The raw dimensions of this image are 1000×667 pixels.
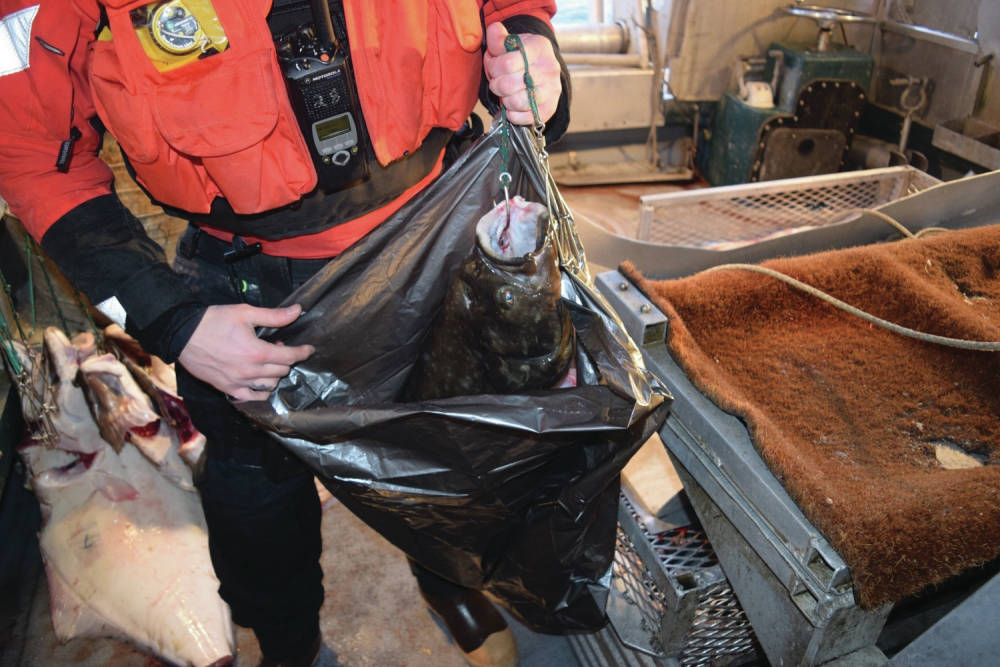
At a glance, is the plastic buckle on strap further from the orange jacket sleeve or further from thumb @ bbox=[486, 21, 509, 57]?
thumb @ bbox=[486, 21, 509, 57]

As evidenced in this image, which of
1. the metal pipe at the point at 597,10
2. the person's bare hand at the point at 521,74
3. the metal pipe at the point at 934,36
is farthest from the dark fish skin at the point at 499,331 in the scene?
the metal pipe at the point at 597,10

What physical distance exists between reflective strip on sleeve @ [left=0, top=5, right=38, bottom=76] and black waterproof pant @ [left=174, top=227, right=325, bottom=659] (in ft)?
1.15

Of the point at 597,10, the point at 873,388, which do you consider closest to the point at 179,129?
the point at 873,388

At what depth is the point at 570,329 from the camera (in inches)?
43.5

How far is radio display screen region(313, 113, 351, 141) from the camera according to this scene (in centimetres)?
105

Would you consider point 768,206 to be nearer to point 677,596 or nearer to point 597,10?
point 677,596

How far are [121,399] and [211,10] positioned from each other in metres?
1.15

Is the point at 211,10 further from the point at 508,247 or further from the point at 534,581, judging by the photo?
the point at 534,581

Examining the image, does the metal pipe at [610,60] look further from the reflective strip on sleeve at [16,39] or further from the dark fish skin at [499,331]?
the reflective strip on sleeve at [16,39]

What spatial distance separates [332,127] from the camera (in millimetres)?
1051

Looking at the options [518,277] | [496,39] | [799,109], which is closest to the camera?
[518,277]

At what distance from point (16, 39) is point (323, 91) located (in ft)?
1.29

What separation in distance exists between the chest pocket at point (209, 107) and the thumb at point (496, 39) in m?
0.34

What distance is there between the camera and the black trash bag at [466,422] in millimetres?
934
